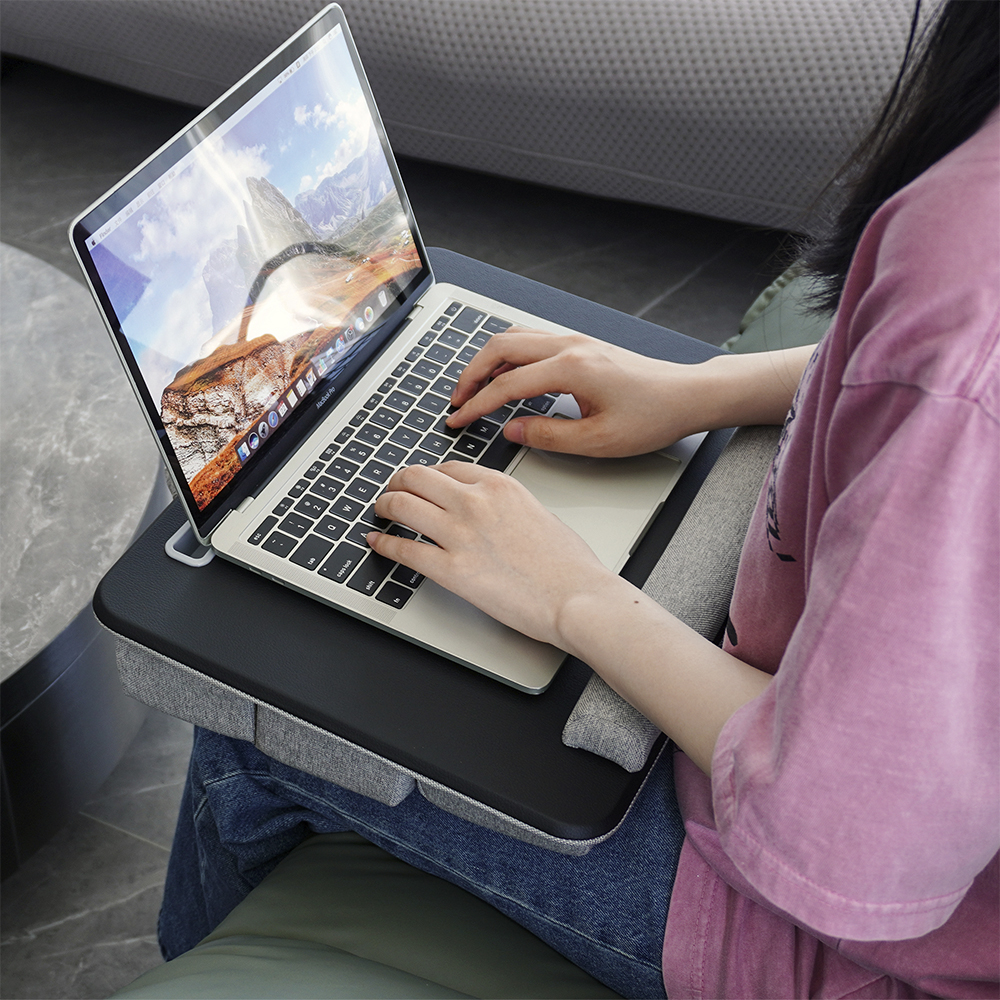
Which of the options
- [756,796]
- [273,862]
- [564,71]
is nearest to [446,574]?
[756,796]

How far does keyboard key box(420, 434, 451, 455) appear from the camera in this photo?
2.48 feet

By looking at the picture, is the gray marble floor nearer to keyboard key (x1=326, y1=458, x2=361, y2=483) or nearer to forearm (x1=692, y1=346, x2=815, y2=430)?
keyboard key (x1=326, y1=458, x2=361, y2=483)

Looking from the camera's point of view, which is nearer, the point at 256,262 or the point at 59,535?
the point at 256,262

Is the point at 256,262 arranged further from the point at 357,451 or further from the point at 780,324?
the point at 780,324

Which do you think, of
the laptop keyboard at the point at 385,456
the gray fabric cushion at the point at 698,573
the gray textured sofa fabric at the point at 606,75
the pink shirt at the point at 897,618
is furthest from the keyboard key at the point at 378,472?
the gray textured sofa fabric at the point at 606,75

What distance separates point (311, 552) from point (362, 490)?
0.07 metres

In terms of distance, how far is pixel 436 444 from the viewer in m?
0.76

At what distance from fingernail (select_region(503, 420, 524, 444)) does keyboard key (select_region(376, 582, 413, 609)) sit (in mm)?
153

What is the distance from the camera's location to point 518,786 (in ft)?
1.91

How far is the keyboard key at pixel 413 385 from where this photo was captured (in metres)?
0.79

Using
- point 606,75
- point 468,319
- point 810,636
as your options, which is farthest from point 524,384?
point 606,75

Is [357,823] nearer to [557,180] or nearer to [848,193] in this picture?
[848,193]

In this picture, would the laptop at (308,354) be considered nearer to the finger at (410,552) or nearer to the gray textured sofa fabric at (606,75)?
the finger at (410,552)

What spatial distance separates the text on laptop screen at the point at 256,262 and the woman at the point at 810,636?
0.12 meters
